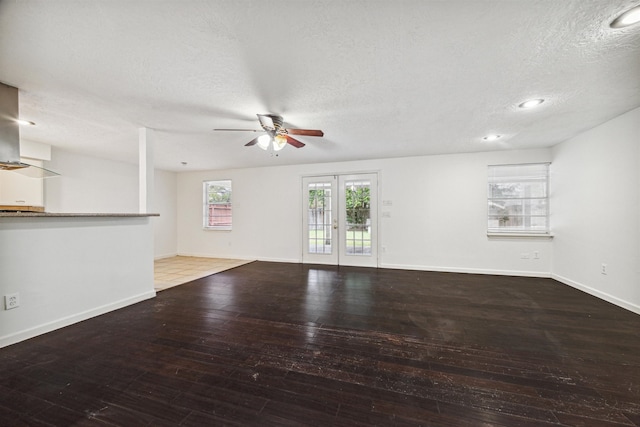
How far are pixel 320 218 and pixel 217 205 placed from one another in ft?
9.93

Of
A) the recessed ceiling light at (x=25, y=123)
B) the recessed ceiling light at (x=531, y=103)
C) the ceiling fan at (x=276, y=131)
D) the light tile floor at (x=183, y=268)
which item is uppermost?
the recessed ceiling light at (x=531, y=103)

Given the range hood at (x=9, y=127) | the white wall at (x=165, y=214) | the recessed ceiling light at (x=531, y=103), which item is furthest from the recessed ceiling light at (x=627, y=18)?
the white wall at (x=165, y=214)

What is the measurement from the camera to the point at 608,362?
1.90 m

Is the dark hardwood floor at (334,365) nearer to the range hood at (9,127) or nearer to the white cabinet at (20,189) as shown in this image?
the range hood at (9,127)

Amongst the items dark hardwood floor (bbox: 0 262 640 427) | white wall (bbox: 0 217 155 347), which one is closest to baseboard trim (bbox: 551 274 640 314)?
dark hardwood floor (bbox: 0 262 640 427)

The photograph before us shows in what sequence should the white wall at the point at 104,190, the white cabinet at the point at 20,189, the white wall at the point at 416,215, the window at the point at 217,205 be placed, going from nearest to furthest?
1. the white cabinet at the point at 20,189
2. the white wall at the point at 104,190
3. the white wall at the point at 416,215
4. the window at the point at 217,205

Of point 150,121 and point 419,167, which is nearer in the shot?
point 150,121

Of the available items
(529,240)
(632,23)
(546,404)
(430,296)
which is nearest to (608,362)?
(546,404)

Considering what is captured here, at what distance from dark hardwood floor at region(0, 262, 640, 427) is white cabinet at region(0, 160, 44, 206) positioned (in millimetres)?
2950

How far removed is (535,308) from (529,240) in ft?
6.72

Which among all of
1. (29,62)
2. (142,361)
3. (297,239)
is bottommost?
(142,361)

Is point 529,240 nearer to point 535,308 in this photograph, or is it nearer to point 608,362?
point 535,308

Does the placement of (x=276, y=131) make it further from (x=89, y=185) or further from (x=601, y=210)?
(x=89, y=185)

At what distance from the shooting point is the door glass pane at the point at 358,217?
5441mm
